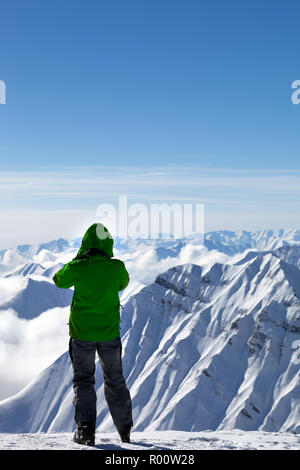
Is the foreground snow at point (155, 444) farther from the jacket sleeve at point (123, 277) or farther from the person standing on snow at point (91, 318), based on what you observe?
the jacket sleeve at point (123, 277)

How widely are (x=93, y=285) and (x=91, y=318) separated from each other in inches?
27.9

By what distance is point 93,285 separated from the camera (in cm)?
1029

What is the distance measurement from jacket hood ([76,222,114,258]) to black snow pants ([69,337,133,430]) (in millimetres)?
1982

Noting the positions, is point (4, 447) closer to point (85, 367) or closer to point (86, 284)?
point (85, 367)

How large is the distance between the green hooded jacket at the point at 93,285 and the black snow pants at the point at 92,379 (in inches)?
10.3

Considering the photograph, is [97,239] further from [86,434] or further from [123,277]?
[86,434]

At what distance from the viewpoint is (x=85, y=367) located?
34.3ft

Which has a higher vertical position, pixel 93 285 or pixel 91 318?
pixel 93 285

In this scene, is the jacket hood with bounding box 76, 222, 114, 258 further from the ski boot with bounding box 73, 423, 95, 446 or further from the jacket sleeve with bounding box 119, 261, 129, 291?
the ski boot with bounding box 73, 423, 95, 446

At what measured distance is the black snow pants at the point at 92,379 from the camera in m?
10.4

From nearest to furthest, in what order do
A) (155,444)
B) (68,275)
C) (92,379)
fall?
(68,275), (92,379), (155,444)

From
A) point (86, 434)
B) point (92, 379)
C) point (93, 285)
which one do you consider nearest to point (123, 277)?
point (93, 285)
